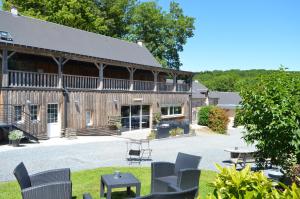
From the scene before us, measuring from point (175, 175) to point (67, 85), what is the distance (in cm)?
1401

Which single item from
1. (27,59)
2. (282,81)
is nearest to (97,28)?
(27,59)

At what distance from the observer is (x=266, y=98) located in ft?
27.4

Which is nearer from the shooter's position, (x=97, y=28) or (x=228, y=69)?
(x=97, y=28)

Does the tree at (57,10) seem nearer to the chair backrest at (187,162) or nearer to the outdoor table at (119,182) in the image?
the chair backrest at (187,162)

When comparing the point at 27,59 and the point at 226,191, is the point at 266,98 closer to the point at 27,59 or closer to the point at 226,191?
the point at 226,191

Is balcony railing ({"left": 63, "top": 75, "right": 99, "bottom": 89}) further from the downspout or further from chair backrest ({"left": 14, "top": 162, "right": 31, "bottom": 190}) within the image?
chair backrest ({"left": 14, "top": 162, "right": 31, "bottom": 190})

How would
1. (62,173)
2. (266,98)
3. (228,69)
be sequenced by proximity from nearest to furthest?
1. (62,173)
2. (266,98)
3. (228,69)

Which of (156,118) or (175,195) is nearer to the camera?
(175,195)

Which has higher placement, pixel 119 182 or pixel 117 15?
pixel 117 15

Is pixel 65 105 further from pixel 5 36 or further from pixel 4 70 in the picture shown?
pixel 5 36

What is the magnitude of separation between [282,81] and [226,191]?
511cm

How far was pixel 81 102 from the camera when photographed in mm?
22078

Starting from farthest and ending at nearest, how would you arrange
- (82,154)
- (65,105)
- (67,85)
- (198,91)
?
1. (198,91)
2. (67,85)
3. (65,105)
4. (82,154)

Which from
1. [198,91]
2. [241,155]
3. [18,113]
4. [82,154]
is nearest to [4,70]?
[18,113]
